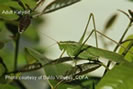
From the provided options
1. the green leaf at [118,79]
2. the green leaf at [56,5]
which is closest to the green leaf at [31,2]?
the green leaf at [56,5]

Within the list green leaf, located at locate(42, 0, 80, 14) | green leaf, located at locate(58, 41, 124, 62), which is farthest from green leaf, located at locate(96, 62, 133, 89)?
green leaf, located at locate(42, 0, 80, 14)

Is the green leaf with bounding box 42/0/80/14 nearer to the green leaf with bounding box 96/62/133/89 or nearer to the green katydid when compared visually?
the green katydid

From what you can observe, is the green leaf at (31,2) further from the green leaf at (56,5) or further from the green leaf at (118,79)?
the green leaf at (118,79)

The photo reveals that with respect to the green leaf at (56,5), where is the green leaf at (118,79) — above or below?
below

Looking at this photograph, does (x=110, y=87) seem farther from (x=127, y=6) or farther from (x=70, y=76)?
(x=127, y=6)

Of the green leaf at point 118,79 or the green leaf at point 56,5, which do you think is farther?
the green leaf at point 56,5

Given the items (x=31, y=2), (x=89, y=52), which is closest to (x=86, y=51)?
(x=89, y=52)
